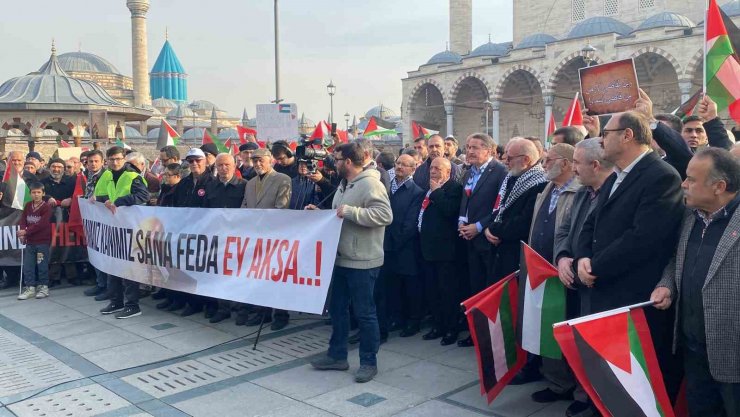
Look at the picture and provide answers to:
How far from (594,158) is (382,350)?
2795mm

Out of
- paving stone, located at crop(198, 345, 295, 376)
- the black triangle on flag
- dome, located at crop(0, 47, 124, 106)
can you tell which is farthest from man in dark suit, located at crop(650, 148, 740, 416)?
dome, located at crop(0, 47, 124, 106)

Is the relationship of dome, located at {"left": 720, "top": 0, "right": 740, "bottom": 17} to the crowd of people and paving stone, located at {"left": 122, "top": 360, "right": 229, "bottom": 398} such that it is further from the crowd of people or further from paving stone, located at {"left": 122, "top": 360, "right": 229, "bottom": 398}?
paving stone, located at {"left": 122, "top": 360, "right": 229, "bottom": 398}

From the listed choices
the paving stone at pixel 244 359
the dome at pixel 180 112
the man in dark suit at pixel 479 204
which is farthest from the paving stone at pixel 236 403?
the dome at pixel 180 112

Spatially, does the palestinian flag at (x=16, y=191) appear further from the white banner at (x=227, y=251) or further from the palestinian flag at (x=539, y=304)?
the palestinian flag at (x=539, y=304)

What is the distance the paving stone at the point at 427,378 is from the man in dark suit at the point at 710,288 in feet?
6.16

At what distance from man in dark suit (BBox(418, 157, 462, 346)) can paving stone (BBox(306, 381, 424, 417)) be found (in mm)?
1331

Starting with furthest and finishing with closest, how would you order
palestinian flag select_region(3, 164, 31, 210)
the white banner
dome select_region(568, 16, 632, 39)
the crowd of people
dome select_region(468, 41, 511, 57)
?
1. dome select_region(468, 41, 511, 57)
2. dome select_region(568, 16, 632, 39)
3. palestinian flag select_region(3, 164, 31, 210)
4. the white banner
5. the crowd of people

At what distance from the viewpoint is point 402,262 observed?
637cm

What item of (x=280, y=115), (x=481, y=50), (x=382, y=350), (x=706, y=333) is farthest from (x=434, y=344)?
(x=481, y=50)

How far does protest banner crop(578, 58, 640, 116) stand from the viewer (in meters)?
5.47

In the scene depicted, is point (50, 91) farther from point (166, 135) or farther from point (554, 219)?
point (554, 219)

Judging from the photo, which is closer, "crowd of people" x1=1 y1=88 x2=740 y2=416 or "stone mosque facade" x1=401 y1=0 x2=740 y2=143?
"crowd of people" x1=1 y1=88 x2=740 y2=416

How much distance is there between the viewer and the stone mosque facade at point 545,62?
1465 inches

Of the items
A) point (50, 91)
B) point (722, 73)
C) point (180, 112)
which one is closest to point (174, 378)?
point (722, 73)
